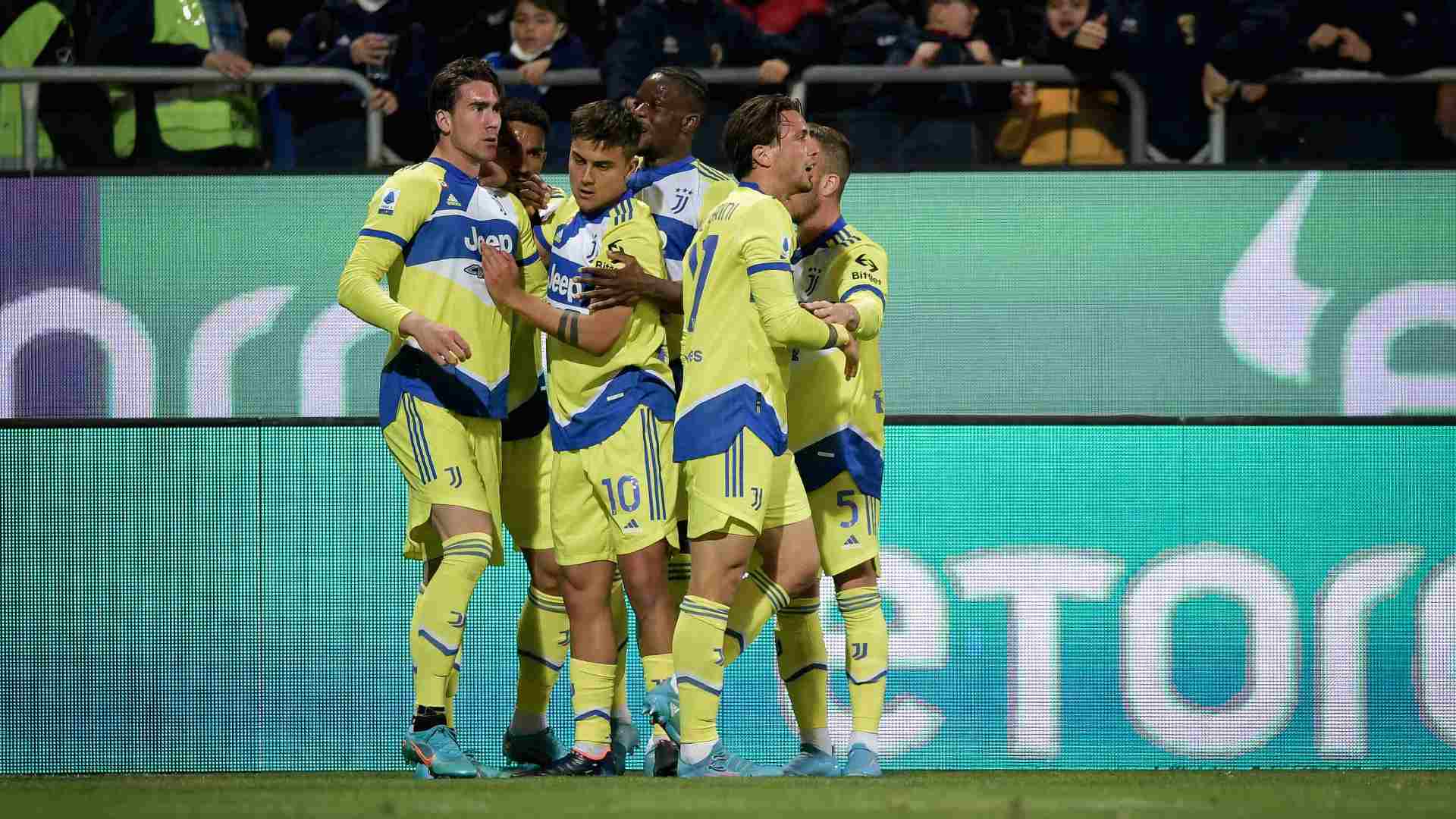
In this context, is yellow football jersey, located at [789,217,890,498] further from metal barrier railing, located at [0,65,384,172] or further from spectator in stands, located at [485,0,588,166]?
metal barrier railing, located at [0,65,384,172]

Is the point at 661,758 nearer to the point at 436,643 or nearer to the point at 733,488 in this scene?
the point at 436,643

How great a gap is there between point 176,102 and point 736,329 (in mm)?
3796

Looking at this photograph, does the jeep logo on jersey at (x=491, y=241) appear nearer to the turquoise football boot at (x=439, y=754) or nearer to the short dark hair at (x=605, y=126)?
the short dark hair at (x=605, y=126)

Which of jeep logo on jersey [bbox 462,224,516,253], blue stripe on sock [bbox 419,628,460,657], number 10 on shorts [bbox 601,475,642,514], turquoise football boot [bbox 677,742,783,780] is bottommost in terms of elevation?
turquoise football boot [bbox 677,742,783,780]

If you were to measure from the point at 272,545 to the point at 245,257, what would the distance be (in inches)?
51.6

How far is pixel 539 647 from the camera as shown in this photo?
23.3 feet

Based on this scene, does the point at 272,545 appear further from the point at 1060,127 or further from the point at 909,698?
the point at 1060,127

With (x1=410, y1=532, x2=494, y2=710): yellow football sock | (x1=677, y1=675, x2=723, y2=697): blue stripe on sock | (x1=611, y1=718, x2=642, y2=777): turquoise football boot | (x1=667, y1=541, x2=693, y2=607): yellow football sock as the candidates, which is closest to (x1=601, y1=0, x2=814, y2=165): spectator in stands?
(x1=667, y1=541, x2=693, y2=607): yellow football sock

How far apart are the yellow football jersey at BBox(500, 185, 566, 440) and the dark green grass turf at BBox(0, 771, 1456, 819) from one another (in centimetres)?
133

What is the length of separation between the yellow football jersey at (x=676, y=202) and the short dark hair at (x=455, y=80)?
617 millimetres

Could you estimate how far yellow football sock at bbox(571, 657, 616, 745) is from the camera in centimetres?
660

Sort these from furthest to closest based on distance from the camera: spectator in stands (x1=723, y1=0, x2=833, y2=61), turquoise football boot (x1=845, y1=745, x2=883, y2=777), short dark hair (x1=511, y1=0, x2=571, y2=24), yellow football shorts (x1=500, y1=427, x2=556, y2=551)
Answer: short dark hair (x1=511, y1=0, x2=571, y2=24), spectator in stands (x1=723, y1=0, x2=833, y2=61), yellow football shorts (x1=500, y1=427, x2=556, y2=551), turquoise football boot (x1=845, y1=745, x2=883, y2=777)

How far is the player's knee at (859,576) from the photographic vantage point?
686 centimetres

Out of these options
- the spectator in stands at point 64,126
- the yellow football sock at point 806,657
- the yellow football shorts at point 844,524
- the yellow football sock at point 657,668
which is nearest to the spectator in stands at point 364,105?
the spectator in stands at point 64,126
